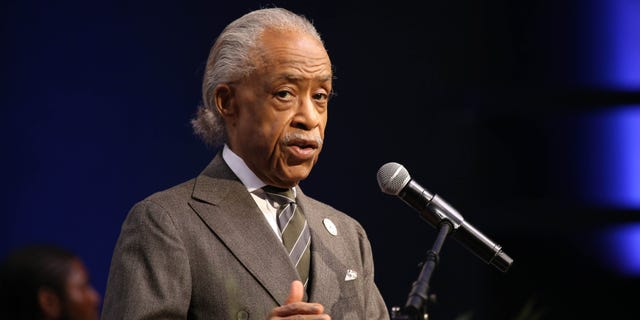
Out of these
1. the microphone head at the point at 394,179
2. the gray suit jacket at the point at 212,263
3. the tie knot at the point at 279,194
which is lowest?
the gray suit jacket at the point at 212,263

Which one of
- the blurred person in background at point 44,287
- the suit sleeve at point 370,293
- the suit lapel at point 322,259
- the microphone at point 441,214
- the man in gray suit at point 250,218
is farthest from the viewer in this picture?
the suit sleeve at point 370,293

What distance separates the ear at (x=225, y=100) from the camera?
2.33 metres

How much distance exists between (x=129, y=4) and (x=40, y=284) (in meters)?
2.39

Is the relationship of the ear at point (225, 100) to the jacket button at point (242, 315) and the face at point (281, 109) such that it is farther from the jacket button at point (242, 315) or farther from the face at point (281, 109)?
the jacket button at point (242, 315)

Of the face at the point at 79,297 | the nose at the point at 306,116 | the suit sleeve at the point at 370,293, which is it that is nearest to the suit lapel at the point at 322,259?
the suit sleeve at the point at 370,293

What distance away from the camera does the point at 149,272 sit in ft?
6.77

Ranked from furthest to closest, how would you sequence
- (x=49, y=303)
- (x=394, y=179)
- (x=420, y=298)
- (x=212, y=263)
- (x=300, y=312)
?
1. (x=212, y=263)
2. (x=394, y=179)
3. (x=300, y=312)
4. (x=420, y=298)
5. (x=49, y=303)

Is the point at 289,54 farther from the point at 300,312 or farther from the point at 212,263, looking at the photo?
the point at 300,312

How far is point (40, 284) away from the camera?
155 centimetres

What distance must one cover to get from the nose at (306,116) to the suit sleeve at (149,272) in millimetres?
384

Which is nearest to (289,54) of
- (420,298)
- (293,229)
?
Answer: (293,229)

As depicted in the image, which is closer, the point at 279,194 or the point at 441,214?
the point at 441,214

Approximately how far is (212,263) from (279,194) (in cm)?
29

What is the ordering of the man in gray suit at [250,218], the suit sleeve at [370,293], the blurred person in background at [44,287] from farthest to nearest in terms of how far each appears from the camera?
1. the suit sleeve at [370,293]
2. the man in gray suit at [250,218]
3. the blurred person in background at [44,287]
